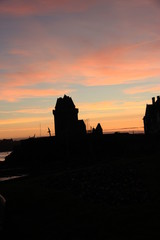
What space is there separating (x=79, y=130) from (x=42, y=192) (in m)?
23.4

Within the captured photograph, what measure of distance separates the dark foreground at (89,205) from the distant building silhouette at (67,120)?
16557 millimetres

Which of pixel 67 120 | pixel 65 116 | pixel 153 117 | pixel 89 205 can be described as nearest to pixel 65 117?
pixel 65 116

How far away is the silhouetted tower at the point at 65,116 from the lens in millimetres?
45044

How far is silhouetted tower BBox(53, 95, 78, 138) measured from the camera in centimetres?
4504

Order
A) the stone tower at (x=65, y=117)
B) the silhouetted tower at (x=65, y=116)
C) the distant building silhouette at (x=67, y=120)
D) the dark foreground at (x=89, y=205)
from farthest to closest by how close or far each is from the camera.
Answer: the silhouetted tower at (x=65, y=116) → the stone tower at (x=65, y=117) → the distant building silhouette at (x=67, y=120) → the dark foreground at (x=89, y=205)

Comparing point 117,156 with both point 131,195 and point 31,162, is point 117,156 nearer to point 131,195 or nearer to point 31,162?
point 31,162

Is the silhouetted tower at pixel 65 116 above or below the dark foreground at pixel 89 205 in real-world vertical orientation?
above

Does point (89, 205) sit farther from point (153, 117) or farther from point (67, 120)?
point (153, 117)

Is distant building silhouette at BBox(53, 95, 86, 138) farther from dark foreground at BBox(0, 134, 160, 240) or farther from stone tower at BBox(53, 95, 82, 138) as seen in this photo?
dark foreground at BBox(0, 134, 160, 240)

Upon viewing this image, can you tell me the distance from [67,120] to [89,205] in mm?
28960

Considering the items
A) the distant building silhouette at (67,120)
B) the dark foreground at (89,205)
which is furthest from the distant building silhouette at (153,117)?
the dark foreground at (89,205)

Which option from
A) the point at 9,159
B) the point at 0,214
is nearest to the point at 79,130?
the point at 9,159

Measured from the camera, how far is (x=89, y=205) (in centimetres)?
1830

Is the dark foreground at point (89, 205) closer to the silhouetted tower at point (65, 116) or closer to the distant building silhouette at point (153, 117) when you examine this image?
the silhouetted tower at point (65, 116)
